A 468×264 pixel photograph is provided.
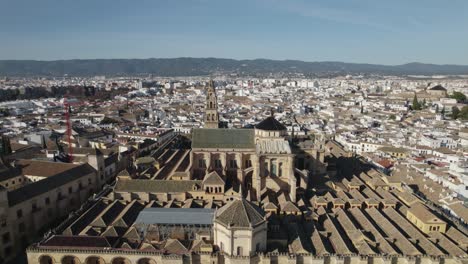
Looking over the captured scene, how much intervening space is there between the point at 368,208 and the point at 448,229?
907 cm

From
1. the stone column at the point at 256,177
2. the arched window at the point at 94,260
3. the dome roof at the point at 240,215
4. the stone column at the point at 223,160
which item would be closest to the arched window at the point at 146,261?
the arched window at the point at 94,260

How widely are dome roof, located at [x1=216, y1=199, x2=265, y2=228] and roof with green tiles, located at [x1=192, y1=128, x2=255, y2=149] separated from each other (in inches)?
655

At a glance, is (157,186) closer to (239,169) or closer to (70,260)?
(239,169)

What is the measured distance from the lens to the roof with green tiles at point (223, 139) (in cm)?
5009

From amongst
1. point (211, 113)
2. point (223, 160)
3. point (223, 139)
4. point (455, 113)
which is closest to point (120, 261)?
point (223, 160)

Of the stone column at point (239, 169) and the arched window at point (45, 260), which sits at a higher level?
the stone column at point (239, 169)

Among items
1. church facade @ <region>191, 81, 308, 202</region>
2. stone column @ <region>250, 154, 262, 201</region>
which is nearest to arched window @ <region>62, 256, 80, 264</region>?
church facade @ <region>191, 81, 308, 202</region>

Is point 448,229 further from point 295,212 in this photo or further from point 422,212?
point 295,212

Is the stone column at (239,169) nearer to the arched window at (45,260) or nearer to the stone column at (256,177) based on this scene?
the stone column at (256,177)

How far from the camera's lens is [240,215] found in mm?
32656

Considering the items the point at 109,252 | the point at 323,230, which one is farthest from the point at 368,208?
the point at 109,252

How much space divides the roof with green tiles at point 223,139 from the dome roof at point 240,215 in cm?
1665

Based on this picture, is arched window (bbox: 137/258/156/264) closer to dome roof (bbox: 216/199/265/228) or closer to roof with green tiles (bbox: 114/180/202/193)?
dome roof (bbox: 216/199/265/228)

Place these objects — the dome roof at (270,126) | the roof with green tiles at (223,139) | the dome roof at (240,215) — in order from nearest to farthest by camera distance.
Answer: the dome roof at (240,215) < the roof with green tiles at (223,139) < the dome roof at (270,126)
